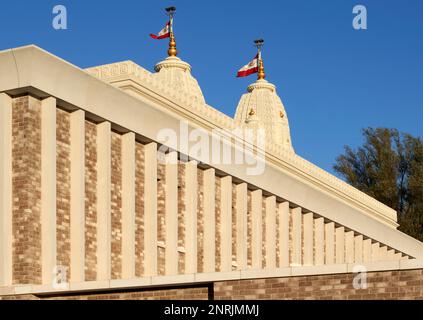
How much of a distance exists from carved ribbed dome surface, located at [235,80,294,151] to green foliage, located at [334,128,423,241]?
1008 centimetres

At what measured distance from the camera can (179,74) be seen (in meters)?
44.7

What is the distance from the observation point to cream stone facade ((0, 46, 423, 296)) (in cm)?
2180

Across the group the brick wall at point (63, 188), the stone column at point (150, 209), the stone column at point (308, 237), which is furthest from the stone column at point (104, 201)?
the stone column at point (308, 237)

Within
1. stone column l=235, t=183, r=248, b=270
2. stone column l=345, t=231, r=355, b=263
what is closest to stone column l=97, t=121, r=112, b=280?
stone column l=235, t=183, r=248, b=270

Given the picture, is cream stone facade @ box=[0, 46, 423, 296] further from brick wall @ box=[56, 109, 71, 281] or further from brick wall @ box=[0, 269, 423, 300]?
brick wall @ box=[0, 269, 423, 300]

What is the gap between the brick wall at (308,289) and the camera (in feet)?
51.2

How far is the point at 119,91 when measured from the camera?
83.1ft

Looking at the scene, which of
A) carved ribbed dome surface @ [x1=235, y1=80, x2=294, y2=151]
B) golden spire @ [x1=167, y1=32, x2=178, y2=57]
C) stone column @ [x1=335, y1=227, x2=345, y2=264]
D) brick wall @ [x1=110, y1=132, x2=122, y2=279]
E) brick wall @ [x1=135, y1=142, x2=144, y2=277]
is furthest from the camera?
carved ribbed dome surface @ [x1=235, y1=80, x2=294, y2=151]

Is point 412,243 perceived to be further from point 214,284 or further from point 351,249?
point 214,284

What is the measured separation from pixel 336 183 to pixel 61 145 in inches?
979

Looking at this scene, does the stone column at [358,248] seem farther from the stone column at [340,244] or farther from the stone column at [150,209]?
the stone column at [150,209]
